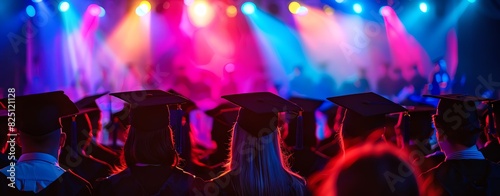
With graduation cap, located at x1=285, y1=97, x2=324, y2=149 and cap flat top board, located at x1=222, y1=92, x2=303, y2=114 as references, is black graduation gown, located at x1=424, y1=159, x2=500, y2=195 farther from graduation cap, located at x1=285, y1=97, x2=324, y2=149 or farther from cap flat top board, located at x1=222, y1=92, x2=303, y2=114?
graduation cap, located at x1=285, y1=97, x2=324, y2=149

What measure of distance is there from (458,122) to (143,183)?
1.69 meters

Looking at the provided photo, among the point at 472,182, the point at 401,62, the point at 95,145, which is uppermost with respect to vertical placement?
the point at 401,62

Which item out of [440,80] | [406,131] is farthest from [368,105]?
[440,80]

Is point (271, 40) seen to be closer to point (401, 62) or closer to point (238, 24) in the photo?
point (238, 24)

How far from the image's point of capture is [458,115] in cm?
269

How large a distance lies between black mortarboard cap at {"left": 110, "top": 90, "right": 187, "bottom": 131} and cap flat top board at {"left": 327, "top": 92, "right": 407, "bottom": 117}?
1.06 metres

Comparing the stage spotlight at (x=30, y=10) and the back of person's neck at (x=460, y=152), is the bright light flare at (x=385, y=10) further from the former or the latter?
the back of person's neck at (x=460, y=152)

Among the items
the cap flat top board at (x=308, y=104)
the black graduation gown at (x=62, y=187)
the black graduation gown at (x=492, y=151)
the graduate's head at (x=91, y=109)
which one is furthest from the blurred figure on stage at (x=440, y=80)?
the black graduation gown at (x=62, y=187)

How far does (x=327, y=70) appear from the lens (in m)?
10.9

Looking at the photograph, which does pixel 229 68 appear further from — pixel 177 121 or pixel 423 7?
pixel 177 121

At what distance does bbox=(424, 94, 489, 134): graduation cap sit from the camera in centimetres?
258

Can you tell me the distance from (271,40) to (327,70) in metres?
1.45

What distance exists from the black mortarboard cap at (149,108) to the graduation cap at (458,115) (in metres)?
1.52

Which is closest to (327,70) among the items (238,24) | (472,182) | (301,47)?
(301,47)
